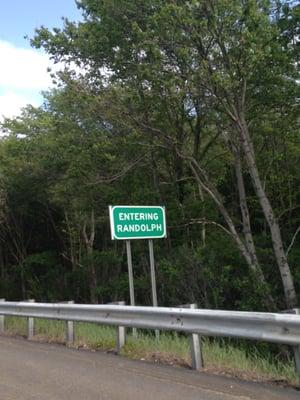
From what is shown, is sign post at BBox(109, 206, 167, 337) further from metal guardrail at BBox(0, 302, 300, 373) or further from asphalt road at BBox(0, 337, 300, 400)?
asphalt road at BBox(0, 337, 300, 400)

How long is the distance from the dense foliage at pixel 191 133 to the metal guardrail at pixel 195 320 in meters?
5.51

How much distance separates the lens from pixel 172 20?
12.0 m

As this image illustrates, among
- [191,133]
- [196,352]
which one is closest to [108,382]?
[196,352]

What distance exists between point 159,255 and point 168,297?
2156 millimetres

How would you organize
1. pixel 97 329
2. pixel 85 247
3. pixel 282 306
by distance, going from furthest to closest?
pixel 85 247 → pixel 282 306 → pixel 97 329

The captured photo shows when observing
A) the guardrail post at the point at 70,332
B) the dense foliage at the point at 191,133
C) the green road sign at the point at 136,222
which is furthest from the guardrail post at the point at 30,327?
the dense foliage at the point at 191,133

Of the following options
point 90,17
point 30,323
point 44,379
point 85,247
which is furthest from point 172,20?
point 85,247

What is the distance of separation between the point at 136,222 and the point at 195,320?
3.17 metres

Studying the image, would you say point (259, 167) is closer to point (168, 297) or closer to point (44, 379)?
point (168, 297)

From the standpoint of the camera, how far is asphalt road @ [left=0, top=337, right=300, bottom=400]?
20.2 feet

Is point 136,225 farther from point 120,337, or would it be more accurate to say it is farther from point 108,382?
point 108,382

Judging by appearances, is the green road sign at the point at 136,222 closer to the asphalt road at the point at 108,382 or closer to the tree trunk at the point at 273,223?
the asphalt road at the point at 108,382

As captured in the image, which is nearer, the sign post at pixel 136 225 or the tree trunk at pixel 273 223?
the sign post at pixel 136 225

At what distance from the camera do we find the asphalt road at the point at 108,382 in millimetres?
6148
